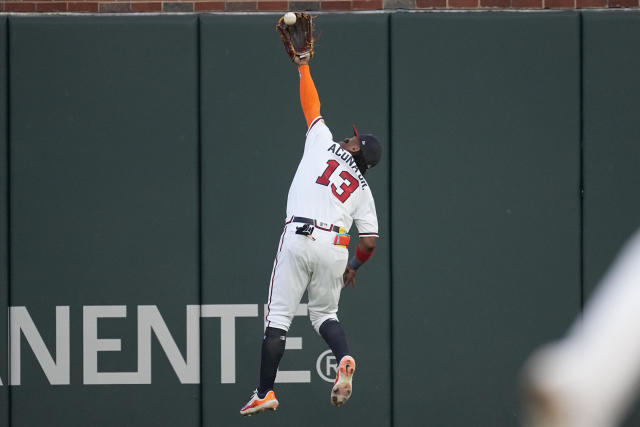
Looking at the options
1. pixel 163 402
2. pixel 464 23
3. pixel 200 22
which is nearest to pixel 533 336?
pixel 464 23

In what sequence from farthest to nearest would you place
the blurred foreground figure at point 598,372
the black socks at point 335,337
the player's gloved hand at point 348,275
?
the player's gloved hand at point 348,275 < the black socks at point 335,337 < the blurred foreground figure at point 598,372

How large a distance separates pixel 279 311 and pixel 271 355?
0.80 ft

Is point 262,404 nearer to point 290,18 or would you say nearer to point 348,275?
point 348,275

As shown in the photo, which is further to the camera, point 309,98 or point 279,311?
point 309,98

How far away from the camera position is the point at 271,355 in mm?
4641

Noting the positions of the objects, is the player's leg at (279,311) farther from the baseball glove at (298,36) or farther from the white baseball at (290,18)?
the white baseball at (290,18)

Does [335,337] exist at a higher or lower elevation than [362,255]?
lower

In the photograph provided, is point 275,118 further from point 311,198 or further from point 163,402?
point 163,402

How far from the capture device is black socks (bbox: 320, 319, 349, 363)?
460cm

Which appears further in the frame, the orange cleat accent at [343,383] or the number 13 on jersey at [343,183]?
the number 13 on jersey at [343,183]

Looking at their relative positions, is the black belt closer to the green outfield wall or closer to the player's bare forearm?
the player's bare forearm

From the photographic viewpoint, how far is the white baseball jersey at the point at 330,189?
15.3 ft

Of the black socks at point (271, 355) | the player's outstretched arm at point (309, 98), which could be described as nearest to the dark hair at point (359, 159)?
the player's outstretched arm at point (309, 98)

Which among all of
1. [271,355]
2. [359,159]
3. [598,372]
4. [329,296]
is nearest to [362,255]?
[329,296]
